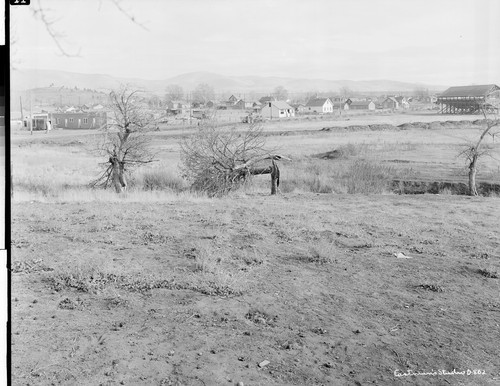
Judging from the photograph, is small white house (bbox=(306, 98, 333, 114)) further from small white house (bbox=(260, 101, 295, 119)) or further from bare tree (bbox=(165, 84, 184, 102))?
bare tree (bbox=(165, 84, 184, 102))

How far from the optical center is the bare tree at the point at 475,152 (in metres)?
3.19

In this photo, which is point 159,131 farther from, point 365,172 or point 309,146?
point 365,172

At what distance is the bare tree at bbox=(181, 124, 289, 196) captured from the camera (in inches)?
128

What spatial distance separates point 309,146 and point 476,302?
4.89ft

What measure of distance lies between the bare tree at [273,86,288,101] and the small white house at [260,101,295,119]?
49 mm

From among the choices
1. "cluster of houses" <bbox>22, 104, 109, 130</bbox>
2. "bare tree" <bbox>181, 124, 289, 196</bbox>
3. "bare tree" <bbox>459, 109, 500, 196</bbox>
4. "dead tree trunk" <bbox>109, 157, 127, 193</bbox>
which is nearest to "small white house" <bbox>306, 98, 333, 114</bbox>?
"bare tree" <bbox>181, 124, 289, 196</bbox>

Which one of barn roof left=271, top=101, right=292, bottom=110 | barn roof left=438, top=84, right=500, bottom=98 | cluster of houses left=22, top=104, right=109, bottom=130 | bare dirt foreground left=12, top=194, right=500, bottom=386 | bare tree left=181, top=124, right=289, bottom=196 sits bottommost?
bare dirt foreground left=12, top=194, right=500, bottom=386

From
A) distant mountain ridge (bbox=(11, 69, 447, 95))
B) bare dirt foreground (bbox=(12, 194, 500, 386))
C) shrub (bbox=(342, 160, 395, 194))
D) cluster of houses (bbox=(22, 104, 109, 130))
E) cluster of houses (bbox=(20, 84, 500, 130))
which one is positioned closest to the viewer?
bare dirt foreground (bbox=(12, 194, 500, 386))

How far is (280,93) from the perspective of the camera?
8.87 ft

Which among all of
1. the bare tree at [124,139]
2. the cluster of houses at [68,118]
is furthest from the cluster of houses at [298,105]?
the cluster of houses at [68,118]

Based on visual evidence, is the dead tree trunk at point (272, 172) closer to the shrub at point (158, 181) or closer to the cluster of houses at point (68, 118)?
the shrub at point (158, 181)

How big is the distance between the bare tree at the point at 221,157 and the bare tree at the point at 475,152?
136cm

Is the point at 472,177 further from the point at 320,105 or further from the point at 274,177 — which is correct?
the point at 320,105

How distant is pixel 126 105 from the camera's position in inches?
105
